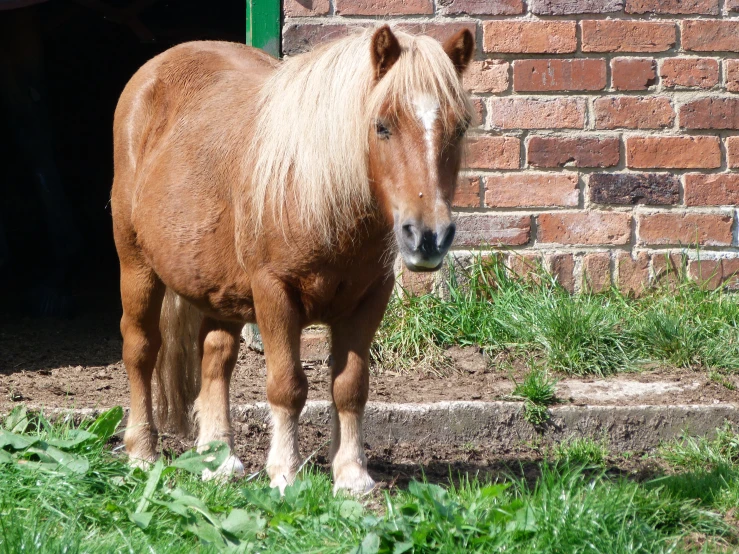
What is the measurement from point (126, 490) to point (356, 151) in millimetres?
1326

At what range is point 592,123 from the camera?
15.8ft

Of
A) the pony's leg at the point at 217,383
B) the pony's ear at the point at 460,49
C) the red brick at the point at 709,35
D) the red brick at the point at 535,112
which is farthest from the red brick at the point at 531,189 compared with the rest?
the pony's ear at the point at 460,49

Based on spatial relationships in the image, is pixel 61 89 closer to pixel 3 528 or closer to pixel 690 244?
pixel 690 244

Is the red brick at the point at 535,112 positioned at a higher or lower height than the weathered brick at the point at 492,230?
higher

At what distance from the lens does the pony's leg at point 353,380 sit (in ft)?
10.6

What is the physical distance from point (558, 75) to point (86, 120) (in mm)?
6473

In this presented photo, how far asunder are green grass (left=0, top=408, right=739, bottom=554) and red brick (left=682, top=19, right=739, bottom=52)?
2.53m

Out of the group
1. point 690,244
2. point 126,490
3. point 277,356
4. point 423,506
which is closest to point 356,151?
point 277,356

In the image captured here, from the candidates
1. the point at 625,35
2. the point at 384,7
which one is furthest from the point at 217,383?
the point at 625,35

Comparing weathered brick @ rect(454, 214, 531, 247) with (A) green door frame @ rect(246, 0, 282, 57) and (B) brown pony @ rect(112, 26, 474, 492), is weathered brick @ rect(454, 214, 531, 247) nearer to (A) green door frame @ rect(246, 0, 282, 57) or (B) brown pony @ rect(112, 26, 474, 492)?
(A) green door frame @ rect(246, 0, 282, 57)

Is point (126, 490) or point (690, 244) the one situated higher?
point (690, 244)

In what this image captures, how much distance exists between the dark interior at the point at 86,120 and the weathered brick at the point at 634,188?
361cm

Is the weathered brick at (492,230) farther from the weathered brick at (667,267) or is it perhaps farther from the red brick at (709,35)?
the red brick at (709,35)

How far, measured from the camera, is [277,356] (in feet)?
10.3
